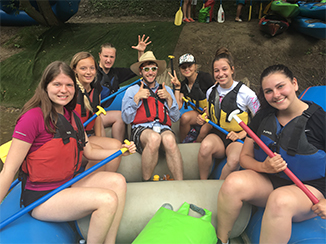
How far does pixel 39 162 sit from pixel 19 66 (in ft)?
17.5

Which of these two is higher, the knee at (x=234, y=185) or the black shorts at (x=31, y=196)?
the knee at (x=234, y=185)

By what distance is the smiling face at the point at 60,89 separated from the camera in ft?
4.38

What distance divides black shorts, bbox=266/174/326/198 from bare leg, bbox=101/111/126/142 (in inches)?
65.2

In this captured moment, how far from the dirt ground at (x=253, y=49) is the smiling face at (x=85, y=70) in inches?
146

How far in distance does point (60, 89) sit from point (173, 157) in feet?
3.52

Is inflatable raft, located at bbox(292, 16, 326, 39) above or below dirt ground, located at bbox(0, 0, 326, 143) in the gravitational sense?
above

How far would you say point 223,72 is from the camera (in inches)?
79.5

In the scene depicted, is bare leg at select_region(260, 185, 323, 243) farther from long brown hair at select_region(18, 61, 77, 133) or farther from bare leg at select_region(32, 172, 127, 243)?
long brown hair at select_region(18, 61, 77, 133)

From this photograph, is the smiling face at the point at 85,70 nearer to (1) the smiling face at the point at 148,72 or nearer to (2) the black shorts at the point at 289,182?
(1) the smiling face at the point at 148,72

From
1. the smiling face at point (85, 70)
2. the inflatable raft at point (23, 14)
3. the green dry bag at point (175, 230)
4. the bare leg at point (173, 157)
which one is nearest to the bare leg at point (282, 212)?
the green dry bag at point (175, 230)

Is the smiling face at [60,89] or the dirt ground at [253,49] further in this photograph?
the dirt ground at [253,49]

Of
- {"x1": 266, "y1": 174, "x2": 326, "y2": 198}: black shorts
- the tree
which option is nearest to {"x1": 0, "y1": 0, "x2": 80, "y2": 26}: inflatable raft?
the tree

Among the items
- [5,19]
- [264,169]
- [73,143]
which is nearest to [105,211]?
[73,143]

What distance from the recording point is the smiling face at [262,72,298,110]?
130 centimetres
